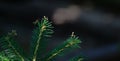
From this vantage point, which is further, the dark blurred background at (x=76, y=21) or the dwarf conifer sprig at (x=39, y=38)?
the dark blurred background at (x=76, y=21)

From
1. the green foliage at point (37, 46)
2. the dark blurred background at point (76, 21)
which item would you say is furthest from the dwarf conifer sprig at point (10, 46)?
the dark blurred background at point (76, 21)

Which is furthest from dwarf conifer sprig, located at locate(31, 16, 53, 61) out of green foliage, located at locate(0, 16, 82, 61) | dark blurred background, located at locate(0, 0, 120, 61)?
dark blurred background, located at locate(0, 0, 120, 61)

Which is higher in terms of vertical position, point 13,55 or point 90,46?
point 13,55

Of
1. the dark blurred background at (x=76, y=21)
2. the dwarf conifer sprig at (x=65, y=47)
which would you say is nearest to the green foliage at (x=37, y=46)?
the dwarf conifer sprig at (x=65, y=47)

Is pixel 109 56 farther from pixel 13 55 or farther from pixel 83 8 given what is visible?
pixel 13 55

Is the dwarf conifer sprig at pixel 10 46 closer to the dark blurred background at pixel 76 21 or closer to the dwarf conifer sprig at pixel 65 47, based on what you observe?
the dwarf conifer sprig at pixel 65 47

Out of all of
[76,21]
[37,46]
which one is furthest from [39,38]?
[76,21]

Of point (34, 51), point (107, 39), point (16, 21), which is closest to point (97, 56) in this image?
point (107, 39)

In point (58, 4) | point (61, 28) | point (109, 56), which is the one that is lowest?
point (109, 56)
